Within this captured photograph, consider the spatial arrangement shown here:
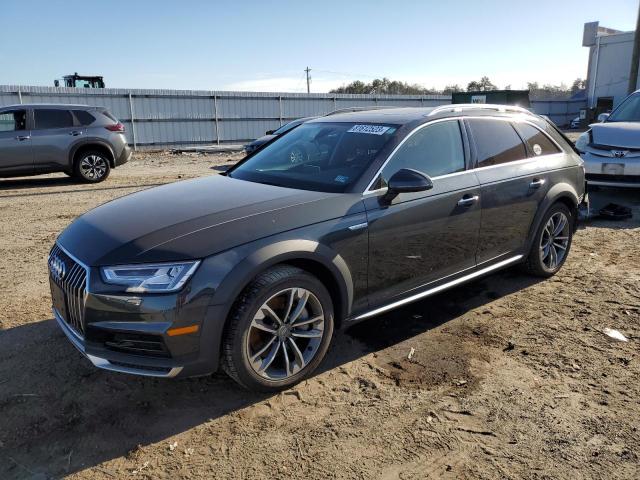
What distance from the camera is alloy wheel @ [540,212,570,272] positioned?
5.13 meters

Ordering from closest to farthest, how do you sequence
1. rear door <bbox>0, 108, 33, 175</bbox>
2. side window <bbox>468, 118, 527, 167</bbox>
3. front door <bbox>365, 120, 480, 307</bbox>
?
1. front door <bbox>365, 120, 480, 307</bbox>
2. side window <bbox>468, 118, 527, 167</bbox>
3. rear door <bbox>0, 108, 33, 175</bbox>

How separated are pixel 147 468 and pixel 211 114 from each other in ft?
76.2

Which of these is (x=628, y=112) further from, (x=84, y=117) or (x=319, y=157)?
(x=84, y=117)

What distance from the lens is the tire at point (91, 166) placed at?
469 inches

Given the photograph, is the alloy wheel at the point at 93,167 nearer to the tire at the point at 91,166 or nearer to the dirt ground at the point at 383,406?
the tire at the point at 91,166

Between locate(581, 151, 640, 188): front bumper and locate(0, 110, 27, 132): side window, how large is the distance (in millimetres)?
11208

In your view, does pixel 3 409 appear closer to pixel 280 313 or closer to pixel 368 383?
pixel 280 313

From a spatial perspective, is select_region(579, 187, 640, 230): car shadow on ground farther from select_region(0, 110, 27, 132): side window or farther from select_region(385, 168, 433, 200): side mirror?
select_region(0, 110, 27, 132): side window

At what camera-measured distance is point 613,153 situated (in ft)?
28.1

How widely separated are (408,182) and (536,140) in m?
2.18

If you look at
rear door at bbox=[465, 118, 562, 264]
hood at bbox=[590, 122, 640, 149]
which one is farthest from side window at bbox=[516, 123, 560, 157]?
hood at bbox=[590, 122, 640, 149]

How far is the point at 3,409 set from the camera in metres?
3.09

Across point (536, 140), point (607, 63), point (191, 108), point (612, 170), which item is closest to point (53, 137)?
point (536, 140)

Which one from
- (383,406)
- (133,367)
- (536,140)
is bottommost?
(383,406)
